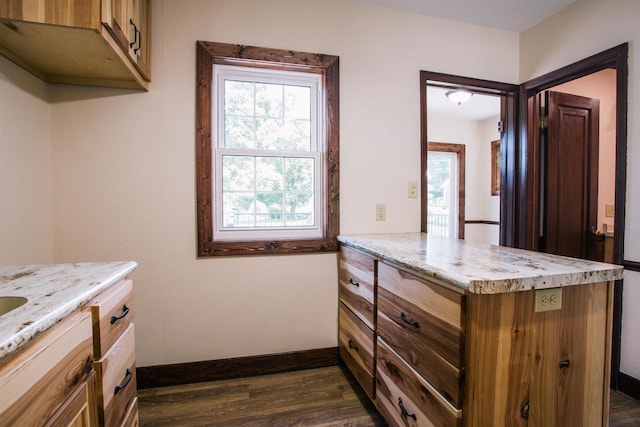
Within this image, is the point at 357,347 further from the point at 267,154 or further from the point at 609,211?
the point at 609,211

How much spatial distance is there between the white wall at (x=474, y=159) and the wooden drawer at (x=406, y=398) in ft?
13.5


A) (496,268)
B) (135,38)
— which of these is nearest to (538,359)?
(496,268)

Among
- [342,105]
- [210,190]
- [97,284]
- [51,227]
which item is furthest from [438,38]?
[51,227]

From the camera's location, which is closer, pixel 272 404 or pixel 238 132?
pixel 272 404

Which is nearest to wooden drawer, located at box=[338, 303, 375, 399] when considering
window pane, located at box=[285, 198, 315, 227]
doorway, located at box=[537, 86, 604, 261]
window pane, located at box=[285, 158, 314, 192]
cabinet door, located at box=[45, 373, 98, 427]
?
window pane, located at box=[285, 198, 315, 227]

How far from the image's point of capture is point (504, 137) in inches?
101

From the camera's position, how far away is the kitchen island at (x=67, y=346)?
2.07 feet

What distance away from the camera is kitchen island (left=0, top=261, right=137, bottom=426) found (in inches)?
24.8

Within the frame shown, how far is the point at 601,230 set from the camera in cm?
285

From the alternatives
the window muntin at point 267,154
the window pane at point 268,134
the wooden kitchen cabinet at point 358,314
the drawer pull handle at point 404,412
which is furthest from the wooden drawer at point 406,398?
the window pane at point 268,134

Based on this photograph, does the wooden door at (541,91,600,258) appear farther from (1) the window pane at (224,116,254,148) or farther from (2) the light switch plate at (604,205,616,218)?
(1) the window pane at (224,116,254,148)

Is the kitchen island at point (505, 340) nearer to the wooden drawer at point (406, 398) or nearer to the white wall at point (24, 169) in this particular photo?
the wooden drawer at point (406, 398)

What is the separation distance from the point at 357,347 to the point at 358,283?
378 millimetres

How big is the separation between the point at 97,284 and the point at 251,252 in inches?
42.1
